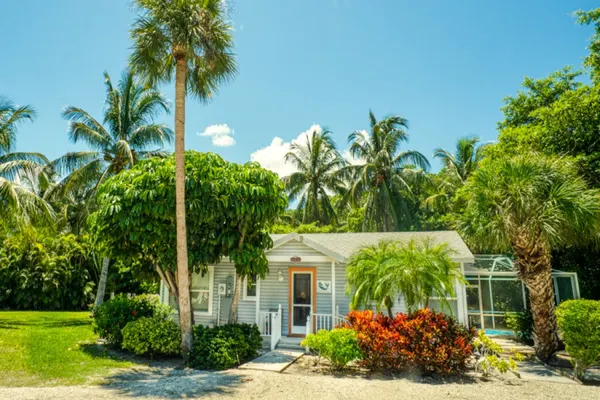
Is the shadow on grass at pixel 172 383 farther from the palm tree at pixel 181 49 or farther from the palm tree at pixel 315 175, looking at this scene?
the palm tree at pixel 315 175

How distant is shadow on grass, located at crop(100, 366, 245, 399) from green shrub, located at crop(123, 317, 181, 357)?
761 mm

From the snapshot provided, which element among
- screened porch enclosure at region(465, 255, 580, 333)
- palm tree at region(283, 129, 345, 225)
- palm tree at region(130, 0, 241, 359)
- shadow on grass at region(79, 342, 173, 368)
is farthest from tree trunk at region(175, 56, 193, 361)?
palm tree at region(283, 129, 345, 225)

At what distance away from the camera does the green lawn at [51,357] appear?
733 cm

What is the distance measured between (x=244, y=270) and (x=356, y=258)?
3.03 meters

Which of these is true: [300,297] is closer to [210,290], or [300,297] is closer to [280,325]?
[280,325]

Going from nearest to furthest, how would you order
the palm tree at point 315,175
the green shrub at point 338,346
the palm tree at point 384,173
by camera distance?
the green shrub at point 338,346, the palm tree at point 384,173, the palm tree at point 315,175

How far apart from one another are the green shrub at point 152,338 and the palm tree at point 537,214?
8.61 meters

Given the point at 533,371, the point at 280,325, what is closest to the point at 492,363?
the point at 533,371

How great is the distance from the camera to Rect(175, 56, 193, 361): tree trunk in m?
8.80

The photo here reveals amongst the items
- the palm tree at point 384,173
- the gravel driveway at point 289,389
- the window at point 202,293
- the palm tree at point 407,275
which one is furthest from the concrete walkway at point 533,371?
the palm tree at point 384,173

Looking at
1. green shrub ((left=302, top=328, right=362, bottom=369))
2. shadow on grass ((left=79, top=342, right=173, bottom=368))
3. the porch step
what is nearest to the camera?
green shrub ((left=302, top=328, right=362, bottom=369))

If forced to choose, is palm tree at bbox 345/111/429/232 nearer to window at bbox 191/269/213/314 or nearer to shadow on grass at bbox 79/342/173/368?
window at bbox 191/269/213/314

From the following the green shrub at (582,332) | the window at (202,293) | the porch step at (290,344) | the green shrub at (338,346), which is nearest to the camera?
the green shrub at (582,332)

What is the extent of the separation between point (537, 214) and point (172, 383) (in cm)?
927
